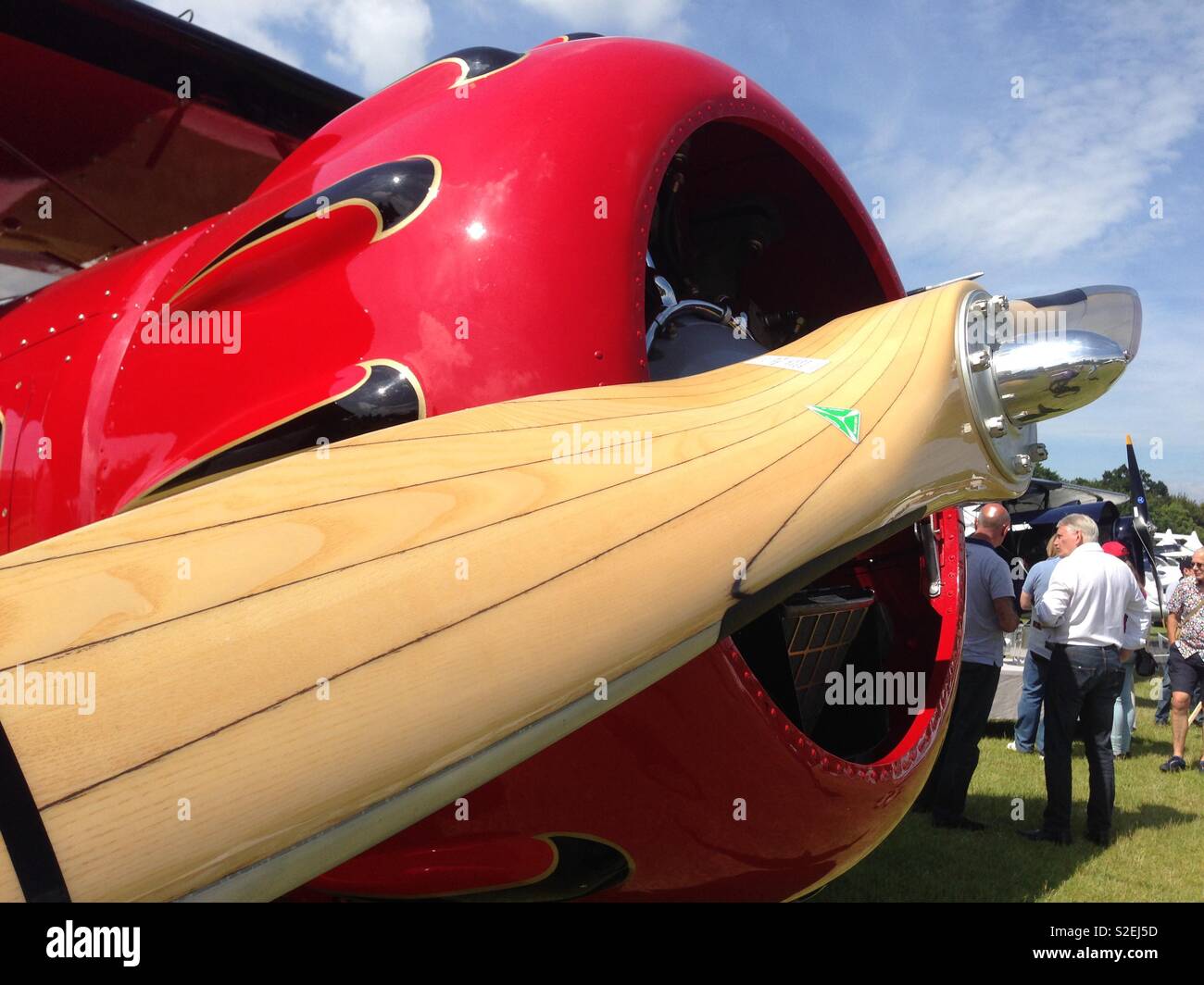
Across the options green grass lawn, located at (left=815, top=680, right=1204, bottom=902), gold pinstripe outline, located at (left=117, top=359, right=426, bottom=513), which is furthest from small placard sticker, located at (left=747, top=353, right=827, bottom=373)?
green grass lawn, located at (left=815, top=680, right=1204, bottom=902)

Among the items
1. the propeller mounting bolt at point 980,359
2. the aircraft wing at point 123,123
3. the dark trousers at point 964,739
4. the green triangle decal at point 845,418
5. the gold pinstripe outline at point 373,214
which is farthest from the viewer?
the dark trousers at point 964,739

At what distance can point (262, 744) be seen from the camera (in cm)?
105

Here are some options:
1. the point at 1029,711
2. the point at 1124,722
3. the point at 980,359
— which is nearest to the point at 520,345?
the point at 980,359

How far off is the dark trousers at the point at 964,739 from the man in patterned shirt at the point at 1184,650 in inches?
123

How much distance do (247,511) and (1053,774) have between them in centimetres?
596

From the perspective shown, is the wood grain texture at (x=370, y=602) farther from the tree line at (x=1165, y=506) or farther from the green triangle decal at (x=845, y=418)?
the tree line at (x=1165, y=506)

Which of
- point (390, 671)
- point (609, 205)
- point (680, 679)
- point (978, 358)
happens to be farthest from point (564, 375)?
point (390, 671)

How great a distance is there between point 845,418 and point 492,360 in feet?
2.40

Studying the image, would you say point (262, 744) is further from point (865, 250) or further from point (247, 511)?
point (865, 250)

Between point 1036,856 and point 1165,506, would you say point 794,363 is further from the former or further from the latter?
point 1165,506

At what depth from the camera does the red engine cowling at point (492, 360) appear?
197 centimetres

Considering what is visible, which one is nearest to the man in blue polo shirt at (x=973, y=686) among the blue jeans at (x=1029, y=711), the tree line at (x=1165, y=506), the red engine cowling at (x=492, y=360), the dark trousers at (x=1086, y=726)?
the dark trousers at (x=1086, y=726)

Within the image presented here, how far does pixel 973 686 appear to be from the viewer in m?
6.19

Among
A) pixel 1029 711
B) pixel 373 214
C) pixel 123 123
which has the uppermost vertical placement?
pixel 123 123
